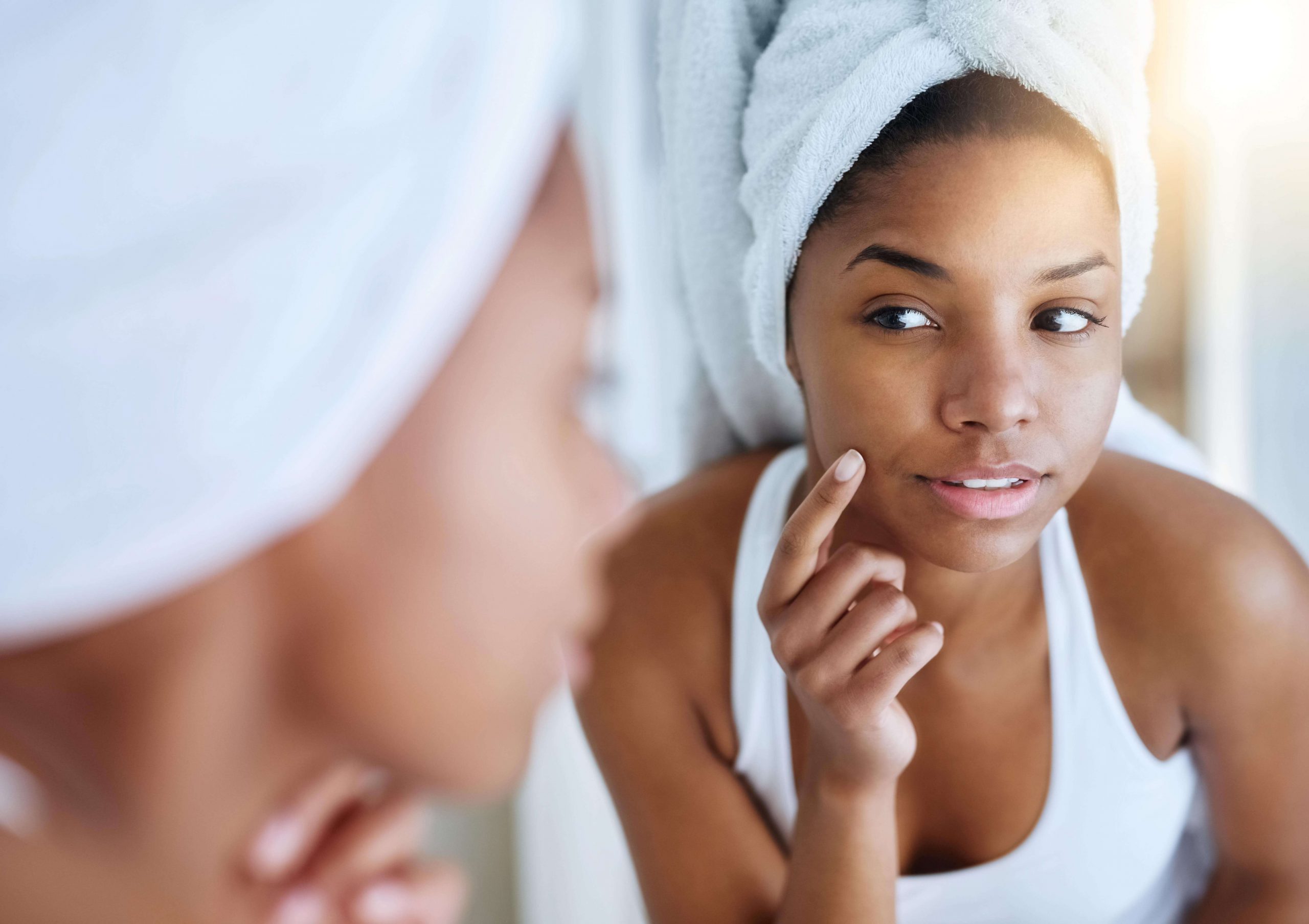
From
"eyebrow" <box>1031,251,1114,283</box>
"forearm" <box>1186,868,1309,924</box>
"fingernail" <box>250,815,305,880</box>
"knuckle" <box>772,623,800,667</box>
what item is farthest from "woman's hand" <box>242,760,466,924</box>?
"forearm" <box>1186,868,1309,924</box>

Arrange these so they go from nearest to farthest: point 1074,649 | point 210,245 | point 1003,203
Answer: point 210,245 → point 1003,203 → point 1074,649

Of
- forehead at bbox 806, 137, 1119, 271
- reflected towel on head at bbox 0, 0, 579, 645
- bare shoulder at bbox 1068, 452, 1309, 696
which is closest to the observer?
reflected towel on head at bbox 0, 0, 579, 645

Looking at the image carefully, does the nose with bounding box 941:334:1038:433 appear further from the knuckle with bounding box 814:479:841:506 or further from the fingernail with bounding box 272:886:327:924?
the fingernail with bounding box 272:886:327:924

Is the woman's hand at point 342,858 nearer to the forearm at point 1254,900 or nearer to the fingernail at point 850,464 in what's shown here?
the fingernail at point 850,464

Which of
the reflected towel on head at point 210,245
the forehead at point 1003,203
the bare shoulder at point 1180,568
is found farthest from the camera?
the bare shoulder at point 1180,568

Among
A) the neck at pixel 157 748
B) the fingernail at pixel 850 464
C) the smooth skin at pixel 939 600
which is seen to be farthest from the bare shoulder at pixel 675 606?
the neck at pixel 157 748

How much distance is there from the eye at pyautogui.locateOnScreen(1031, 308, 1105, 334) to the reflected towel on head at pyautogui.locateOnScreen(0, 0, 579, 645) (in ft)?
0.65

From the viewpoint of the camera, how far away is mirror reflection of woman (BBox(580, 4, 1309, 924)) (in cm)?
33

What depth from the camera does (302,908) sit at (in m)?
0.28

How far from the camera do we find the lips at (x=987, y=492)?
34 cm

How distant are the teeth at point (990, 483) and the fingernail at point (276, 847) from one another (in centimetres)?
25

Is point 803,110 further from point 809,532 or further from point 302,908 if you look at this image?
point 302,908

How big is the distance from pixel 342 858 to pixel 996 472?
0.25 m

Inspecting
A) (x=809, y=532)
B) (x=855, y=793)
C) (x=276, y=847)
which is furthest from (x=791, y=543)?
(x=276, y=847)
